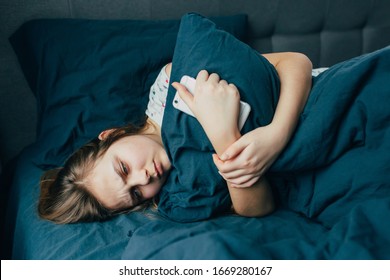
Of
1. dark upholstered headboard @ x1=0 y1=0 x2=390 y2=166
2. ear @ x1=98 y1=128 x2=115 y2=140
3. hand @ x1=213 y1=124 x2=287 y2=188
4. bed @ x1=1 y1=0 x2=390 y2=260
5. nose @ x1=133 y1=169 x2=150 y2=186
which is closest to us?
bed @ x1=1 y1=0 x2=390 y2=260

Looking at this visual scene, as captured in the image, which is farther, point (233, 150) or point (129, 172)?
point (129, 172)

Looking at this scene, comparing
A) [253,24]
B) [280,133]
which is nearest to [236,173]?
[280,133]

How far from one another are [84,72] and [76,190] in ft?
1.23

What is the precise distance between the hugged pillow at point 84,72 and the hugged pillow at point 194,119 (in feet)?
0.94

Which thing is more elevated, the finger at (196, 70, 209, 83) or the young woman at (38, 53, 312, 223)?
the finger at (196, 70, 209, 83)

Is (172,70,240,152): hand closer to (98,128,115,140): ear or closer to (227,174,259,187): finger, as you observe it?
(227,174,259,187): finger

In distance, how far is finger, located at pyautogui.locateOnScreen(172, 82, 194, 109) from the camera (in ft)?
2.98

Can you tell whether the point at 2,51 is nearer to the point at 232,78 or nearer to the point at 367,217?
the point at 232,78

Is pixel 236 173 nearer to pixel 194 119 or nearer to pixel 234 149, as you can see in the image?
pixel 234 149

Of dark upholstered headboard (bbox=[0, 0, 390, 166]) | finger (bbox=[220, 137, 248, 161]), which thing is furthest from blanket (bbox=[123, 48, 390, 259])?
dark upholstered headboard (bbox=[0, 0, 390, 166])

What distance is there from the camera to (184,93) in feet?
3.00

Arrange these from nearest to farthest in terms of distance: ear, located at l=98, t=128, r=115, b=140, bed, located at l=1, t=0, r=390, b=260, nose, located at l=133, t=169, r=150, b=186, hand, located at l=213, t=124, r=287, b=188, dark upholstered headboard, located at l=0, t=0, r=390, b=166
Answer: bed, located at l=1, t=0, r=390, b=260 < hand, located at l=213, t=124, r=287, b=188 < nose, located at l=133, t=169, r=150, b=186 < ear, located at l=98, t=128, r=115, b=140 < dark upholstered headboard, located at l=0, t=0, r=390, b=166

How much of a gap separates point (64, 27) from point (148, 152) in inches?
20.7
